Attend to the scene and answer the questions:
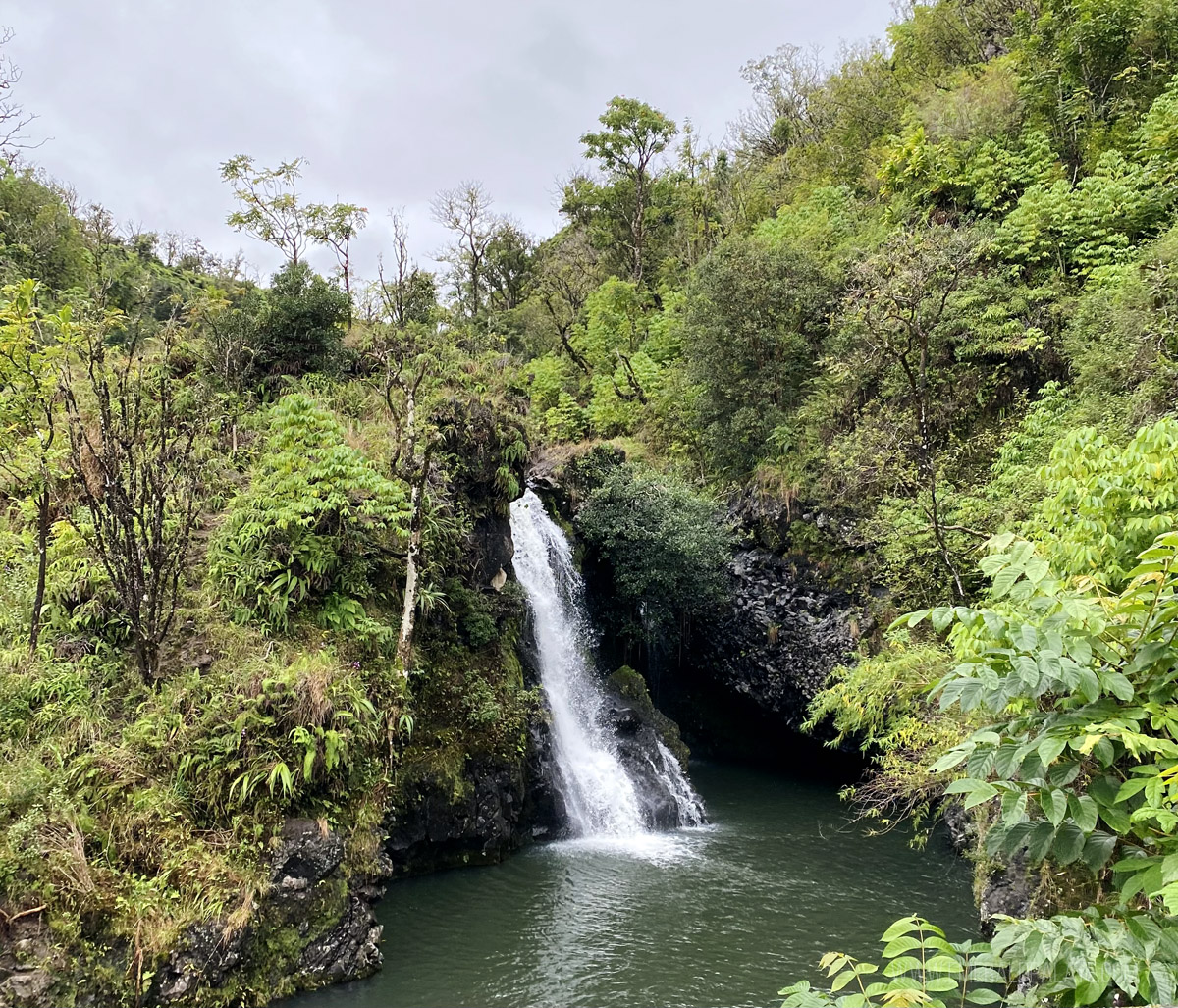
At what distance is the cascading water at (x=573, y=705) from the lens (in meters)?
13.1

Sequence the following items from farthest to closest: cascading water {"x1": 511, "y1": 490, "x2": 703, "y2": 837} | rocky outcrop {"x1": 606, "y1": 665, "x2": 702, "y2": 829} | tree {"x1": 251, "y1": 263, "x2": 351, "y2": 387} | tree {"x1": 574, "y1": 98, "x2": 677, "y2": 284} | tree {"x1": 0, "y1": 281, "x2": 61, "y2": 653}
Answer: tree {"x1": 574, "y1": 98, "x2": 677, "y2": 284} < tree {"x1": 251, "y1": 263, "x2": 351, "y2": 387} < rocky outcrop {"x1": 606, "y1": 665, "x2": 702, "y2": 829} < cascading water {"x1": 511, "y1": 490, "x2": 703, "y2": 837} < tree {"x1": 0, "y1": 281, "x2": 61, "y2": 653}

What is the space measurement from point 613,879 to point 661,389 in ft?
50.6

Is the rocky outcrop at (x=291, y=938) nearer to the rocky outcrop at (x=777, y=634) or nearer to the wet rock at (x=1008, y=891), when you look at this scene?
the wet rock at (x=1008, y=891)

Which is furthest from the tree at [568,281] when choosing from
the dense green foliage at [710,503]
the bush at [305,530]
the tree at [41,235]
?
the bush at [305,530]

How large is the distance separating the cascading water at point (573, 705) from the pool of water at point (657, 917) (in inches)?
29.2

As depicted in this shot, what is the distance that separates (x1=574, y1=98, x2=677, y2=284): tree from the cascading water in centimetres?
1582

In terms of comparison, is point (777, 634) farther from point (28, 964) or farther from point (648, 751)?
point (28, 964)

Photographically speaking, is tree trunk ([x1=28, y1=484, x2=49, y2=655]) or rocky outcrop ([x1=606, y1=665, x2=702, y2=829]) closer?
tree trunk ([x1=28, y1=484, x2=49, y2=655])

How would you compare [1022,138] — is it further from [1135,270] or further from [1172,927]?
[1172,927]

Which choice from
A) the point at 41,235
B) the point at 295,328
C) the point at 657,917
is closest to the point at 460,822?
the point at 657,917

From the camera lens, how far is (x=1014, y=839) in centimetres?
230

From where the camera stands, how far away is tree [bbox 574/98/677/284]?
92.0 ft

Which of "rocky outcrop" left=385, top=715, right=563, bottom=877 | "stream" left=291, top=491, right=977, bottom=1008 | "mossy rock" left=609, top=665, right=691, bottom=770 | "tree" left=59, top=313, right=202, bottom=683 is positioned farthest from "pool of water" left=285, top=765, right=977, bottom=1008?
"tree" left=59, top=313, right=202, bottom=683

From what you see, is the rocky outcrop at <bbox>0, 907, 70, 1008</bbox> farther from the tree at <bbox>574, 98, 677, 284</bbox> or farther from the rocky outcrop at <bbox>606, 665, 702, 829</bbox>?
the tree at <bbox>574, 98, 677, 284</bbox>
